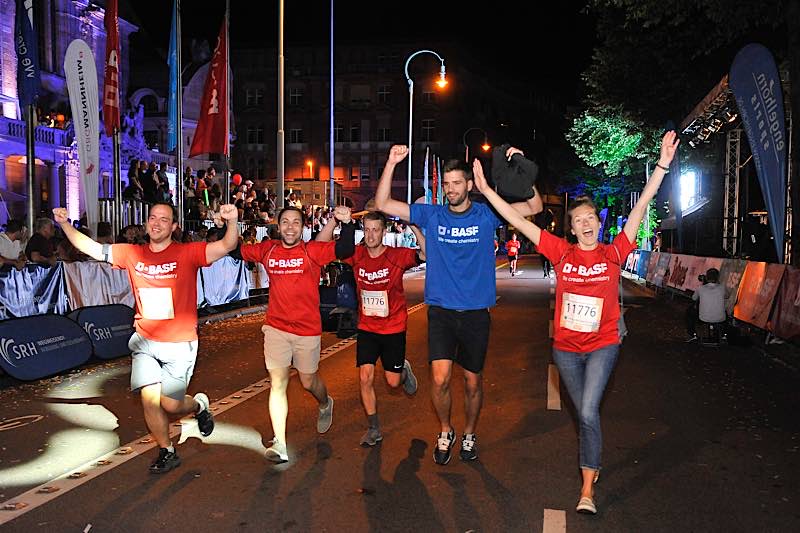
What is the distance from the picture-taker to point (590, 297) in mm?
5277

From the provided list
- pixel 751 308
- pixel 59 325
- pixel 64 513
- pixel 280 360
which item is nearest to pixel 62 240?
pixel 59 325

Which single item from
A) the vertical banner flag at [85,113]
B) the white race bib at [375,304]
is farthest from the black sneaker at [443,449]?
the vertical banner flag at [85,113]

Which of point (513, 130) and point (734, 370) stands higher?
point (513, 130)

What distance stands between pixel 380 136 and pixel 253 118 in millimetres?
12652

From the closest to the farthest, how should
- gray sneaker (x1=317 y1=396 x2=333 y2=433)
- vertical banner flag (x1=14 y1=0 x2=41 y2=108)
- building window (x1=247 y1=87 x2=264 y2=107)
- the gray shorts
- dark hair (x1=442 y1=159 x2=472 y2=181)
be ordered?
dark hair (x1=442 y1=159 x2=472 y2=181) → the gray shorts → gray sneaker (x1=317 y1=396 x2=333 y2=433) → vertical banner flag (x1=14 y1=0 x2=41 y2=108) → building window (x1=247 y1=87 x2=264 y2=107)

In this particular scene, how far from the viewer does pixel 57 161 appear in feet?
109

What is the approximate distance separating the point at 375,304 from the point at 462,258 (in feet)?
3.26

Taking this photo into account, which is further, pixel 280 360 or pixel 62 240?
pixel 62 240

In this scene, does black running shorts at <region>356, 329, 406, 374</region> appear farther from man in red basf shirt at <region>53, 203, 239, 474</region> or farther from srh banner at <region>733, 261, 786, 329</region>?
srh banner at <region>733, 261, 786, 329</region>

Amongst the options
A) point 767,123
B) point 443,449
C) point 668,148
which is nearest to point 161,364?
point 443,449

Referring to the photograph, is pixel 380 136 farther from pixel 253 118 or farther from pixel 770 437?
pixel 770 437

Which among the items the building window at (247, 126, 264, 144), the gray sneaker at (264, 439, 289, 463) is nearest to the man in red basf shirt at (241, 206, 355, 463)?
the gray sneaker at (264, 439, 289, 463)

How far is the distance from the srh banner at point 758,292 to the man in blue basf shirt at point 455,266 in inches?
349

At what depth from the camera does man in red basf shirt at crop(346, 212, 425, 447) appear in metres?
6.73
